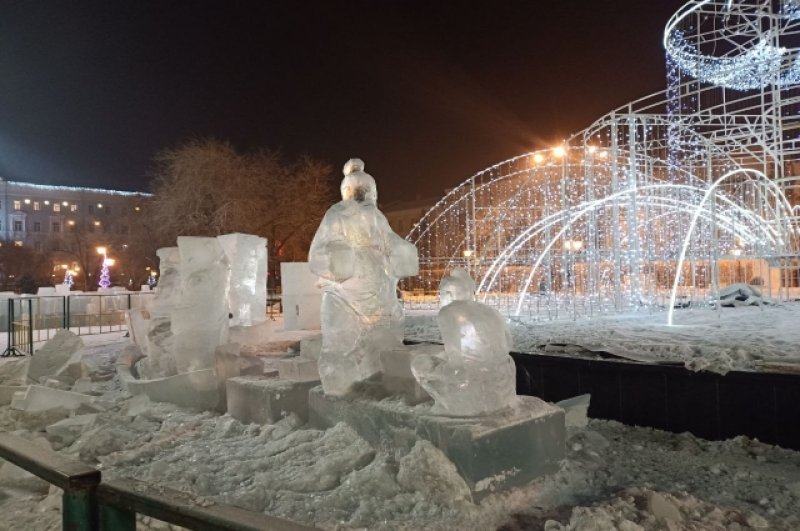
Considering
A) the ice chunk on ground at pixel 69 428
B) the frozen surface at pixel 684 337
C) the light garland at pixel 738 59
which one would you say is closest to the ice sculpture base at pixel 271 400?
the ice chunk on ground at pixel 69 428

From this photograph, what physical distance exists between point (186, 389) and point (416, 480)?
15.5 ft

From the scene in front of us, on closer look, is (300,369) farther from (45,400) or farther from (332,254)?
(45,400)

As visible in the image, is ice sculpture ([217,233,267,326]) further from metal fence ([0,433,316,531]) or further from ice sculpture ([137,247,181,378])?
metal fence ([0,433,316,531])

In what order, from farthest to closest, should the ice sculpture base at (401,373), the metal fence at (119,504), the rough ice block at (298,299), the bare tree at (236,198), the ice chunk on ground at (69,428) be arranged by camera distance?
the bare tree at (236,198) < the rough ice block at (298,299) < the ice chunk on ground at (69,428) < the ice sculpture base at (401,373) < the metal fence at (119,504)

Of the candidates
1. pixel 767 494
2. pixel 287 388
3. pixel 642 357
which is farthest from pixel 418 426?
pixel 642 357

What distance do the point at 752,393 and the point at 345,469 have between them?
443cm

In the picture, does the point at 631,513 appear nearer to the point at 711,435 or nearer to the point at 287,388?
the point at 711,435

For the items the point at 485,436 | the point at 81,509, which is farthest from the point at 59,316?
the point at 81,509

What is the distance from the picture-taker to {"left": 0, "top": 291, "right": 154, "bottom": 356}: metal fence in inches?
596

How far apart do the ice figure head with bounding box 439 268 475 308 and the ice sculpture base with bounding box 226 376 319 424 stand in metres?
2.20

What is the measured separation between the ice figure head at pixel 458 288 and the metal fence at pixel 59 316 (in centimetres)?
1168

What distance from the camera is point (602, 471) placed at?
17.6 feet

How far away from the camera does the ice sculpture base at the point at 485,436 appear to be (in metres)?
4.52

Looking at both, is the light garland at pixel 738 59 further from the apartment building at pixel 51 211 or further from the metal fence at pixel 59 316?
the apartment building at pixel 51 211
